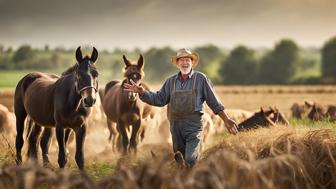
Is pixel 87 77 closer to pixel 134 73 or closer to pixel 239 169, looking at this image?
pixel 134 73

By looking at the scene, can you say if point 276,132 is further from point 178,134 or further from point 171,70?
point 171,70

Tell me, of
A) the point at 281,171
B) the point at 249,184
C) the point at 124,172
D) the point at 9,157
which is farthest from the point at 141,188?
the point at 9,157

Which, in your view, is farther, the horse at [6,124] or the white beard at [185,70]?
the horse at [6,124]

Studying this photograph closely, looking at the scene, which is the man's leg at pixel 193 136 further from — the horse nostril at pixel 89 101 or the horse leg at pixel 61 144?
the horse leg at pixel 61 144

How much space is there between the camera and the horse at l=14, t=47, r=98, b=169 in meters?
12.2

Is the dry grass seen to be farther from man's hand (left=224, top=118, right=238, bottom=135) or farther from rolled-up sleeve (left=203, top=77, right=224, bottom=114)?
rolled-up sleeve (left=203, top=77, right=224, bottom=114)

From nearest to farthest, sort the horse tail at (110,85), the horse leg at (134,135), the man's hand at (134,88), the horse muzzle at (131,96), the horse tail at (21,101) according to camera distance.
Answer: the man's hand at (134,88)
the horse tail at (21,101)
the horse muzzle at (131,96)
the horse leg at (134,135)
the horse tail at (110,85)

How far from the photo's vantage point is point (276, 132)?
1093cm

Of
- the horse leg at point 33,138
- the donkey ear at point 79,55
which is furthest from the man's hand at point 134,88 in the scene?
the horse leg at point 33,138

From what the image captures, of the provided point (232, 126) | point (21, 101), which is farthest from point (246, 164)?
point (21, 101)

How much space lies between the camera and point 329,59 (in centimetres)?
9475

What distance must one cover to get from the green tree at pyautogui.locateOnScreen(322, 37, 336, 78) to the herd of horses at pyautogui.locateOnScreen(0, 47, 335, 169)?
75.3 metres

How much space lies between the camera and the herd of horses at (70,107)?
12414 mm

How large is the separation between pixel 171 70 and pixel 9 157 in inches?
4220
